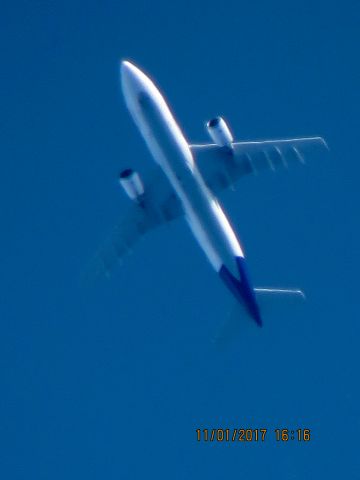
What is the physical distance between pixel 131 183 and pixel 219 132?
543cm

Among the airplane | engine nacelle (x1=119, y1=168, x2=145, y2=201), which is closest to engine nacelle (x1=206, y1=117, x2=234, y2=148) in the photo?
the airplane

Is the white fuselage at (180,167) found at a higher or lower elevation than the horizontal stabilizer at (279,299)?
higher

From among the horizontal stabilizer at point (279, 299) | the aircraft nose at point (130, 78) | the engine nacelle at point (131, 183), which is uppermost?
the aircraft nose at point (130, 78)

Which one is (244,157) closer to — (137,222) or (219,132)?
(219,132)

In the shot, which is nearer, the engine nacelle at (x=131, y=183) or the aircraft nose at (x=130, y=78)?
the aircraft nose at (x=130, y=78)

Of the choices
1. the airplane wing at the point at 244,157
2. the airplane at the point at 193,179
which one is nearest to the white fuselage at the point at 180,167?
the airplane at the point at 193,179

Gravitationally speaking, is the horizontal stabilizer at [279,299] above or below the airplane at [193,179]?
below

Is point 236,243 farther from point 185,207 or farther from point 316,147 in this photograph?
point 316,147

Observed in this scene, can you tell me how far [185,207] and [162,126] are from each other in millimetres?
4729

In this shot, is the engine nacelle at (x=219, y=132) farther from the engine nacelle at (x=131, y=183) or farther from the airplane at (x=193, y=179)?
the engine nacelle at (x=131, y=183)

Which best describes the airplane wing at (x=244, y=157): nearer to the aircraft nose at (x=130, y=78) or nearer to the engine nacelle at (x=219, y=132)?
the engine nacelle at (x=219, y=132)

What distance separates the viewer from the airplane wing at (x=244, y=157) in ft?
173

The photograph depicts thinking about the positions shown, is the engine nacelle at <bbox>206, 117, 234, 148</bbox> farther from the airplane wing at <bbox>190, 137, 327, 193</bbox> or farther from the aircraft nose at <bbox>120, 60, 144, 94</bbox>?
the aircraft nose at <bbox>120, 60, 144, 94</bbox>

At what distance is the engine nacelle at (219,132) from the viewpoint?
169 feet
